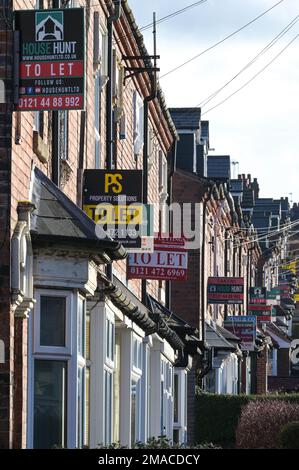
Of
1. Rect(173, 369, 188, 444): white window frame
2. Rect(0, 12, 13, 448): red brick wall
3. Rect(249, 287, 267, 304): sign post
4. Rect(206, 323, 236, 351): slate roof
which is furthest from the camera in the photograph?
Rect(249, 287, 267, 304): sign post

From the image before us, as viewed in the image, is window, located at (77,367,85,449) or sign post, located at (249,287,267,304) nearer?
window, located at (77,367,85,449)

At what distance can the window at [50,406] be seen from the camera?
16.3 m

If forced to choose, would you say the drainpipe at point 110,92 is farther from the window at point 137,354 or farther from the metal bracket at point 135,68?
the window at point 137,354

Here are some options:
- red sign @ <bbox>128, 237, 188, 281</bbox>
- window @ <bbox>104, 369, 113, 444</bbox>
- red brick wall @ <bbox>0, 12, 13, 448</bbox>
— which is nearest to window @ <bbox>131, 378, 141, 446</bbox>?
red sign @ <bbox>128, 237, 188, 281</bbox>

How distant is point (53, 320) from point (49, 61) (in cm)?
303

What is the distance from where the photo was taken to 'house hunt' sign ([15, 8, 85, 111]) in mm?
15336

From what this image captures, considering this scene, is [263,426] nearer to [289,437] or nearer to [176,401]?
[176,401]

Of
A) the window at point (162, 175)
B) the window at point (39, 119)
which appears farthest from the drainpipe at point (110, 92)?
the window at point (162, 175)

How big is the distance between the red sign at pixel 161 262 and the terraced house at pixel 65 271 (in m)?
0.38

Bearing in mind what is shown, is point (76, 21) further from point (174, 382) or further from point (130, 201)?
point (174, 382)

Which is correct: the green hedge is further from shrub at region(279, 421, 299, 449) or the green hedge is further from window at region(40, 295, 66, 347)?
window at region(40, 295, 66, 347)

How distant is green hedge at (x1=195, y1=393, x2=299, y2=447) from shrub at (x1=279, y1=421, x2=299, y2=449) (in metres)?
13.7

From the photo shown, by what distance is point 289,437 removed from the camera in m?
28.8
